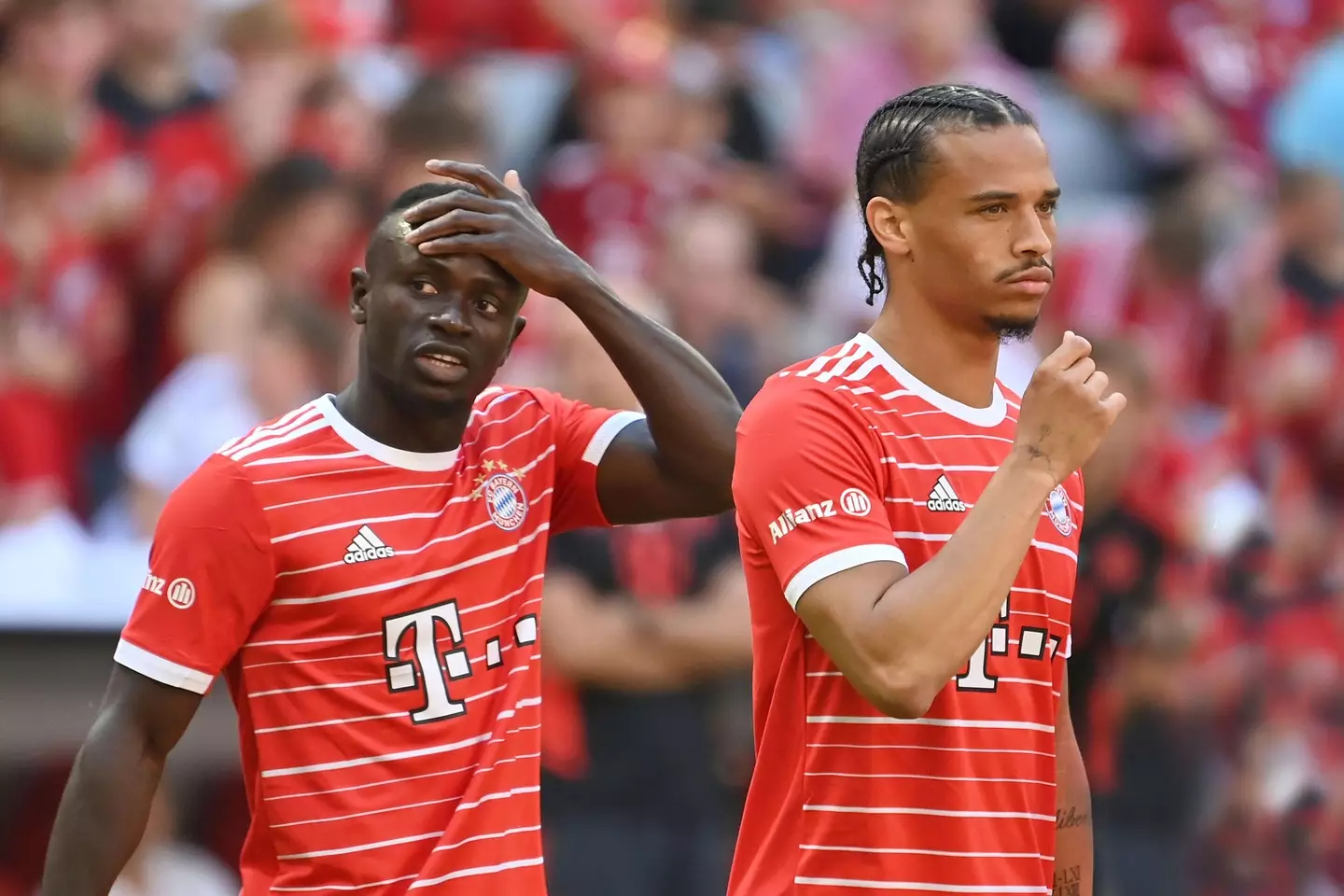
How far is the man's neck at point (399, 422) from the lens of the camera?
12.6 ft

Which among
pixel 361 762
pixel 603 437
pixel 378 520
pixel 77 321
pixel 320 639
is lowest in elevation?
pixel 361 762

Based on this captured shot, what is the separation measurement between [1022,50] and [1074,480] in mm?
7419

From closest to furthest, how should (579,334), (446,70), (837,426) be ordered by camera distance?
(837,426), (579,334), (446,70)

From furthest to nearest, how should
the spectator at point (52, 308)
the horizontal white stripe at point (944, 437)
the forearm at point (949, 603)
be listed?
the spectator at point (52, 308) < the horizontal white stripe at point (944, 437) < the forearm at point (949, 603)

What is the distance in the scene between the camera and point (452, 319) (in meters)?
3.72

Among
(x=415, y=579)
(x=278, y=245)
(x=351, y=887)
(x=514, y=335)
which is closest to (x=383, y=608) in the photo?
(x=415, y=579)

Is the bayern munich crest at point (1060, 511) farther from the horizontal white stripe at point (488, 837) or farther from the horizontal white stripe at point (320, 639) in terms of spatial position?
the horizontal white stripe at point (320, 639)

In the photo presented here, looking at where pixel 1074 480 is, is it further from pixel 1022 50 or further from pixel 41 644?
pixel 1022 50

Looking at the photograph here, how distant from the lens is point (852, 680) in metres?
3.13

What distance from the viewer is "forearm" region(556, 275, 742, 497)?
3.96 meters

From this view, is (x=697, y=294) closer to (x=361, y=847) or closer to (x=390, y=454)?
(x=390, y=454)

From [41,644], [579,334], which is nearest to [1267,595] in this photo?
[579,334]

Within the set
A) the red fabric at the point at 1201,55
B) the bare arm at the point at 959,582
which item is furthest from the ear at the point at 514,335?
the red fabric at the point at 1201,55

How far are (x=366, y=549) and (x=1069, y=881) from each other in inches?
56.9
